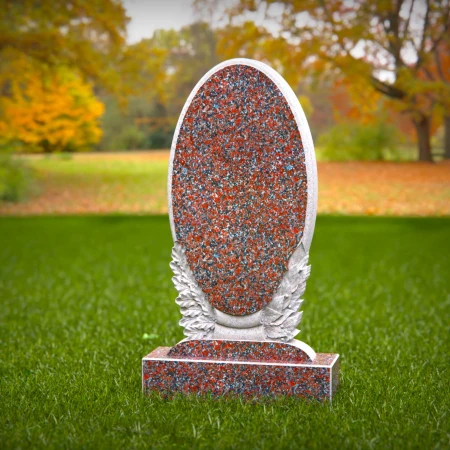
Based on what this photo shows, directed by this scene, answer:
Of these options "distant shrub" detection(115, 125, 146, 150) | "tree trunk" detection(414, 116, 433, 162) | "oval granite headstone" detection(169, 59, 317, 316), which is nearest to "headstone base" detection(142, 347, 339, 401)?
"oval granite headstone" detection(169, 59, 317, 316)

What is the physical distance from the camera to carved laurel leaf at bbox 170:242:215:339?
4.72 metres

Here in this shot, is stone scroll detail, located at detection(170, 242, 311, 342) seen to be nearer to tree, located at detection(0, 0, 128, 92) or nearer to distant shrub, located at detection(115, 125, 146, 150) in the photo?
tree, located at detection(0, 0, 128, 92)

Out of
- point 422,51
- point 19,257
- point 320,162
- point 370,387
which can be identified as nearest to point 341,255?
point 19,257

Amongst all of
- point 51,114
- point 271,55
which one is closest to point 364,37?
point 271,55

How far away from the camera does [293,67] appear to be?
2214 cm

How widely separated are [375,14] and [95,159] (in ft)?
42.5

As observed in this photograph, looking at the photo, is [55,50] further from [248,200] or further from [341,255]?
[248,200]

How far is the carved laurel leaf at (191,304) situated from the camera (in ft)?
15.5

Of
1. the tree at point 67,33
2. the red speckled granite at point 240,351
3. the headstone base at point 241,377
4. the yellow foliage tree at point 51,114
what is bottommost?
the headstone base at point 241,377

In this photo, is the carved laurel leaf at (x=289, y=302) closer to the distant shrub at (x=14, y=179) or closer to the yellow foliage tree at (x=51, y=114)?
the distant shrub at (x=14, y=179)

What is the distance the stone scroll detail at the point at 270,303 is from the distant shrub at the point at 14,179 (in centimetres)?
1601

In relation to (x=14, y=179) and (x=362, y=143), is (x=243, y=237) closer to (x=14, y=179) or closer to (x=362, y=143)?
(x=14, y=179)

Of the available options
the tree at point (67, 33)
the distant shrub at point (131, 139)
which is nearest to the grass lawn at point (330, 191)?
the tree at point (67, 33)

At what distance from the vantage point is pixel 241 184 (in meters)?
4.57
